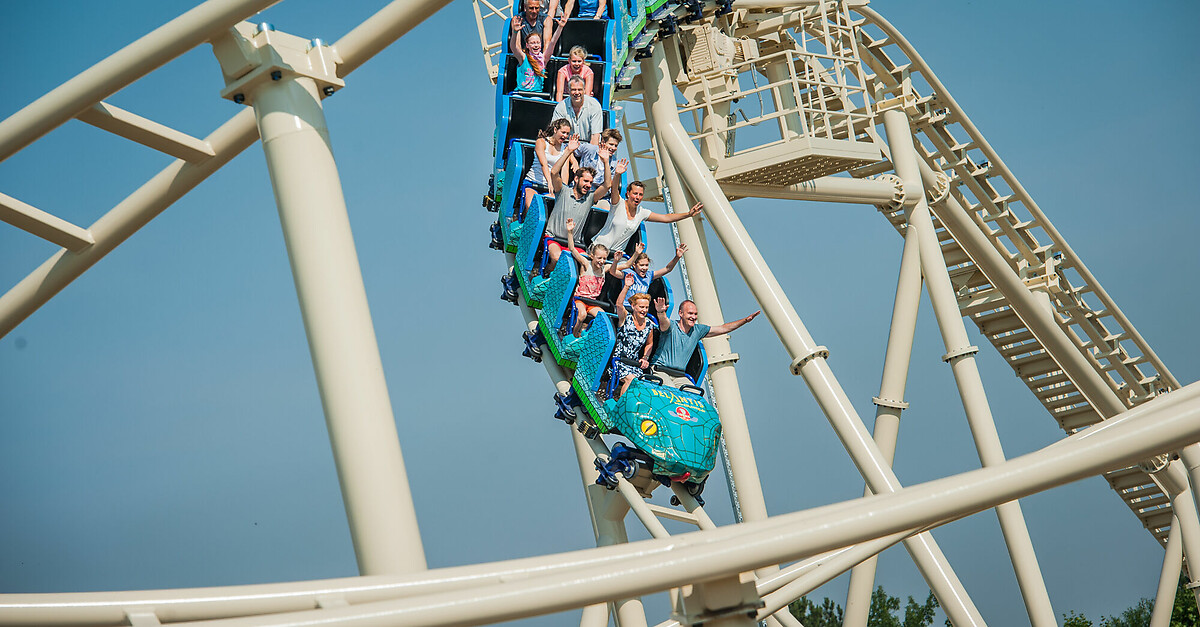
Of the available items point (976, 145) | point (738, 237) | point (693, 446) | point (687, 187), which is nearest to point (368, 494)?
point (693, 446)

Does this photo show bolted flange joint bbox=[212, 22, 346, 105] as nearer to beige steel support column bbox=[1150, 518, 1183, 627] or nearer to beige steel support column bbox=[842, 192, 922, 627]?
beige steel support column bbox=[842, 192, 922, 627]

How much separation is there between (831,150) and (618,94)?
63.6 inches

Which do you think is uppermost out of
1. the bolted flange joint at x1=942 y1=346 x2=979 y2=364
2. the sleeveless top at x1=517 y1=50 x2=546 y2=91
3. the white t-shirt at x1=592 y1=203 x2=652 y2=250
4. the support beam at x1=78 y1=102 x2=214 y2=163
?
the sleeveless top at x1=517 y1=50 x2=546 y2=91

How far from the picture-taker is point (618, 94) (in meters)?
9.49

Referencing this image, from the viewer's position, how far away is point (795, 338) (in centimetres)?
788

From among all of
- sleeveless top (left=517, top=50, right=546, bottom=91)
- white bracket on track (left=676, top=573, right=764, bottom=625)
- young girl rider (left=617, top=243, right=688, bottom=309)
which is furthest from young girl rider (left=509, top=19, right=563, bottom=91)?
white bracket on track (left=676, top=573, right=764, bottom=625)

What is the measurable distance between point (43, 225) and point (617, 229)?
11.6 ft

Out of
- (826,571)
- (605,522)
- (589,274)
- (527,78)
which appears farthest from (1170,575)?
(527,78)

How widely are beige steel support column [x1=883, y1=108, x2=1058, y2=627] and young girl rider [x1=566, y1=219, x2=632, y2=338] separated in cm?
333

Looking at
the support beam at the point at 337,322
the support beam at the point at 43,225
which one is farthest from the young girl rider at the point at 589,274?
the support beam at the point at 337,322

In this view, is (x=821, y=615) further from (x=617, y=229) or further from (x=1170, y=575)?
(x=617, y=229)

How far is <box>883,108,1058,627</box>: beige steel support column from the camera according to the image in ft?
28.3

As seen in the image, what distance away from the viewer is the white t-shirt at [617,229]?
754 cm

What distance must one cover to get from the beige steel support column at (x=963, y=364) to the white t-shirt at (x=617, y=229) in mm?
3020
